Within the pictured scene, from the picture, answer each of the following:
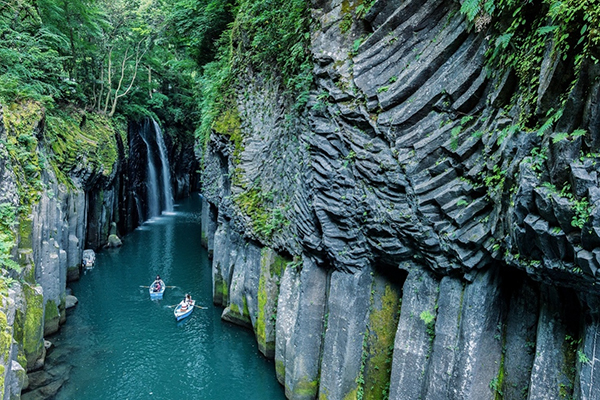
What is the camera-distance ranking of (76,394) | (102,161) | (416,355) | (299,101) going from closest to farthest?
1. (416,355)
2. (299,101)
3. (76,394)
4. (102,161)

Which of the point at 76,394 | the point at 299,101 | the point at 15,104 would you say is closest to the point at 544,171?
the point at 299,101

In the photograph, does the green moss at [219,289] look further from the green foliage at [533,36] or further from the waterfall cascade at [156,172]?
the waterfall cascade at [156,172]

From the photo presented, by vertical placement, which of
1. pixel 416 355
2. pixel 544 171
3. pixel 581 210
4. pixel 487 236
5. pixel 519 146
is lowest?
pixel 416 355

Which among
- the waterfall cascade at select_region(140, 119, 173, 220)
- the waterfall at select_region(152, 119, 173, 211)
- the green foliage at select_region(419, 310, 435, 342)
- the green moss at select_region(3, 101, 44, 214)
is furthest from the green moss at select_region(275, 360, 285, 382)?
the waterfall at select_region(152, 119, 173, 211)

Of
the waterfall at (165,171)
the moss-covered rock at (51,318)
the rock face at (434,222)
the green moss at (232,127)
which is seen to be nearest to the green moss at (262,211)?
the rock face at (434,222)

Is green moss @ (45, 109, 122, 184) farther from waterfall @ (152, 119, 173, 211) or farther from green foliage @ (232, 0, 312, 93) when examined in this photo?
green foliage @ (232, 0, 312, 93)

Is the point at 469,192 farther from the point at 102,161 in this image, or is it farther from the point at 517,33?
the point at 102,161

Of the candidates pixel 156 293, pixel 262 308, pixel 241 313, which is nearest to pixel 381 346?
pixel 262 308
